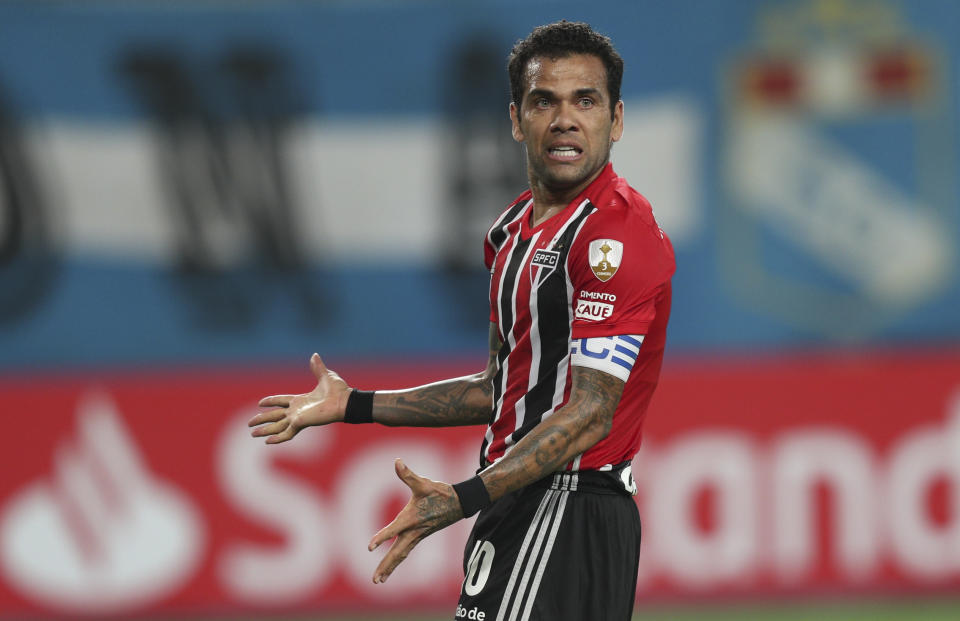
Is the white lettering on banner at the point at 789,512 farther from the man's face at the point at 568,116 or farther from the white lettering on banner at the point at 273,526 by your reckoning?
the man's face at the point at 568,116

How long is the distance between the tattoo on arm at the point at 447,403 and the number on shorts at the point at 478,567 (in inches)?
16.4

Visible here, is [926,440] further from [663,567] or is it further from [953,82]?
[953,82]

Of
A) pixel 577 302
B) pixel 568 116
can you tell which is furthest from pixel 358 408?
pixel 568 116

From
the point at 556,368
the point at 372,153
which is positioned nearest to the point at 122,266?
the point at 372,153

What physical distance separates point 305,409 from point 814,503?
15.2 ft

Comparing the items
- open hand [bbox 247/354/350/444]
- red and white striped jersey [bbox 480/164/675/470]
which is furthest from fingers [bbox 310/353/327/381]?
red and white striped jersey [bbox 480/164/675/470]

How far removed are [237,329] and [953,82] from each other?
16.3 ft

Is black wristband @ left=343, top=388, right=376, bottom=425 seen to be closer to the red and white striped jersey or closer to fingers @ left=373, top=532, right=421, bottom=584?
the red and white striped jersey

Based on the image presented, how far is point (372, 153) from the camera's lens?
941 centimetres

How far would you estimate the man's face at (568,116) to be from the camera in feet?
11.2

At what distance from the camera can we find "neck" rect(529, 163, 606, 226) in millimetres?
3516

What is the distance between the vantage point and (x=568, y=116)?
3.40 metres

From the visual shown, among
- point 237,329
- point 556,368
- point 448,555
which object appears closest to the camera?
point 556,368

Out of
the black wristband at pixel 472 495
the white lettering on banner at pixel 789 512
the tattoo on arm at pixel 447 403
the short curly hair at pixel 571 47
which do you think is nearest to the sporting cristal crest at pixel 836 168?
the white lettering on banner at pixel 789 512
